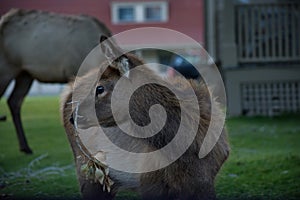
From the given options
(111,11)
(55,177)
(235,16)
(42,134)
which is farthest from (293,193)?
(111,11)

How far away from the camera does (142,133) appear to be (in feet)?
10.4

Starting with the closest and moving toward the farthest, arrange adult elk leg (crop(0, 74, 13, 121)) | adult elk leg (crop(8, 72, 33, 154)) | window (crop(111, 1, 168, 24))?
adult elk leg (crop(0, 74, 13, 121))
adult elk leg (crop(8, 72, 33, 154))
window (crop(111, 1, 168, 24))

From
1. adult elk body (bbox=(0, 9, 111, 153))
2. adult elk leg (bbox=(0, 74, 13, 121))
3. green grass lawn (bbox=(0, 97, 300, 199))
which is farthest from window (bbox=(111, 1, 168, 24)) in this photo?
adult elk leg (bbox=(0, 74, 13, 121))

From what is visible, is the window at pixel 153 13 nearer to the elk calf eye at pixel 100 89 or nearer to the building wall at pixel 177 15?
the building wall at pixel 177 15

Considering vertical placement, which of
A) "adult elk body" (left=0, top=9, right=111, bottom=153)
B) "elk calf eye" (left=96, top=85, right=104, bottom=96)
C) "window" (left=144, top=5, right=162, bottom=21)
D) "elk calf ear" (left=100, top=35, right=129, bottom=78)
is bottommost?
"window" (left=144, top=5, right=162, bottom=21)

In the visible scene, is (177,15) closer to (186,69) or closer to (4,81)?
(186,69)

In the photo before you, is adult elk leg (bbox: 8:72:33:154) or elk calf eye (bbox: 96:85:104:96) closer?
elk calf eye (bbox: 96:85:104:96)

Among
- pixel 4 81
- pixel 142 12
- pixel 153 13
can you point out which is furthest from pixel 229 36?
pixel 153 13

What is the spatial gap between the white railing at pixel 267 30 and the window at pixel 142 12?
15393 millimetres

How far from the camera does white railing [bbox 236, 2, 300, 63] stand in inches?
410

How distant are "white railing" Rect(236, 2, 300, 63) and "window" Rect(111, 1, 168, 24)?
15.4m

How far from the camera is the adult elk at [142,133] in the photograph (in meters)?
3.16

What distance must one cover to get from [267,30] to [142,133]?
306 inches

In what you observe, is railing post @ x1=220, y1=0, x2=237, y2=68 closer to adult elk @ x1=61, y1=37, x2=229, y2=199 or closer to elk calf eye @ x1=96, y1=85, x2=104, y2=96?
adult elk @ x1=61, y1=37, x2=229, y2=199
